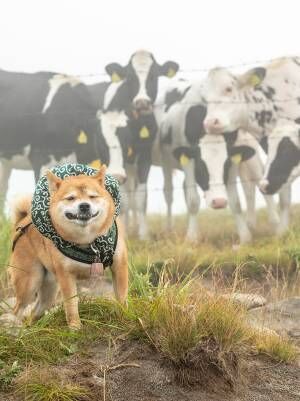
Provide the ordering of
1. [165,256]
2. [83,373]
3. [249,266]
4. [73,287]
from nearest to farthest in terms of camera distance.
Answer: [83,373], [73,287], [249,266], [165,256]

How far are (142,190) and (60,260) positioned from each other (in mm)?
6783

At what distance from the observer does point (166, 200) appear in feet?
37.4

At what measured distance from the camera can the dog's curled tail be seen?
487 centimetres

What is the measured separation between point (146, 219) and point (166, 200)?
24.9 inches

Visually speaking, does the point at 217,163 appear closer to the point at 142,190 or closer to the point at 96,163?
the point at 142,190

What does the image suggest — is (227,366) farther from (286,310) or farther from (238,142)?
(238,142)

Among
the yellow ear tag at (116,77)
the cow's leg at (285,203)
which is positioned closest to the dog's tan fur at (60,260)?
the cow's leg at (285,203)

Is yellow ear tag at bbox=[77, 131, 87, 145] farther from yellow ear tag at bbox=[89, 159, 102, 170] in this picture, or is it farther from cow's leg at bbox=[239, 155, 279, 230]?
cow's leg at bbox=[239, 155, 279, 230]

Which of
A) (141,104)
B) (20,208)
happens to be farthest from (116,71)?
(20,208)

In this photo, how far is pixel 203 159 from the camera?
10594 millimetres

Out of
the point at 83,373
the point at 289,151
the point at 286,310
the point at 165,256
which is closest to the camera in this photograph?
the point at 83,373

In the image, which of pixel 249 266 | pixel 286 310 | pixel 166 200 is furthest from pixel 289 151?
pixel 286 310

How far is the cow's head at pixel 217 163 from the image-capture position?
33.9 ft

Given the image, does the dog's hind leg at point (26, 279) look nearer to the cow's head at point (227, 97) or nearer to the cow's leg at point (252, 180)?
the cow's head at point (227, 97)
